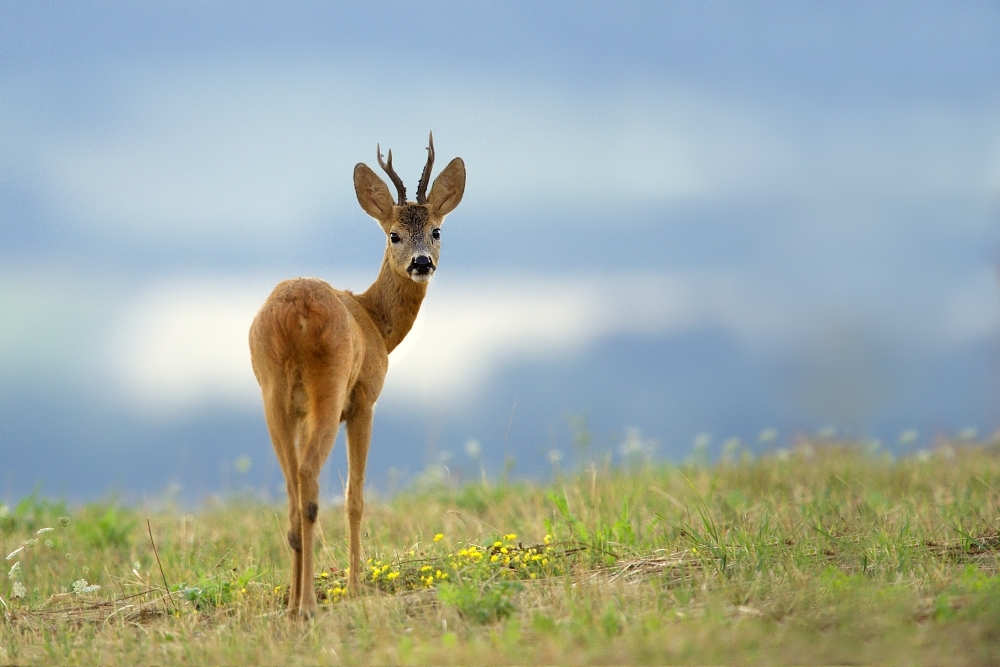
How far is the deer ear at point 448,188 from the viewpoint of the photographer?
26.2ft

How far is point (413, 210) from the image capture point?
301 inches

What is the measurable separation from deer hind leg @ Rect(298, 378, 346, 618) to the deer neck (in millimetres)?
1472

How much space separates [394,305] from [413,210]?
2.33ft

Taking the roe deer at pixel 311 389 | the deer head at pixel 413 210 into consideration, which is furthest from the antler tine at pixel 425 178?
the roe deer at pixel 311 389

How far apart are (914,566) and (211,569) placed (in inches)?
181

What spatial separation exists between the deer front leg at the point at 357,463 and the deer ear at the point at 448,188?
197cm

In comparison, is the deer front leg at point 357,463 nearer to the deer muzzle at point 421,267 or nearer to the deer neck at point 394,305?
the deer neck at point 394,305

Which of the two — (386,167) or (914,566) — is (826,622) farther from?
(386,167)

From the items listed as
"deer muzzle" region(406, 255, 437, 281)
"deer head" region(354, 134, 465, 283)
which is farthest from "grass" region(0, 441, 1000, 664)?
"deer head" region(354, 134, 465, 283)

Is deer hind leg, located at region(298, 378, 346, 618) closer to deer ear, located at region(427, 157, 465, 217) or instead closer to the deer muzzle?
the deer muzzle

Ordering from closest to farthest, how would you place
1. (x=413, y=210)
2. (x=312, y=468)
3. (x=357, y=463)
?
(x=312, y=468), (x=357, y=463), (x=413, y=210)

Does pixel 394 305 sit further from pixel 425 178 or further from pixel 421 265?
pixel 425 178

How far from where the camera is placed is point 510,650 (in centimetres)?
468

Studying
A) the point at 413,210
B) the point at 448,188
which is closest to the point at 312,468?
the point at 413,210
